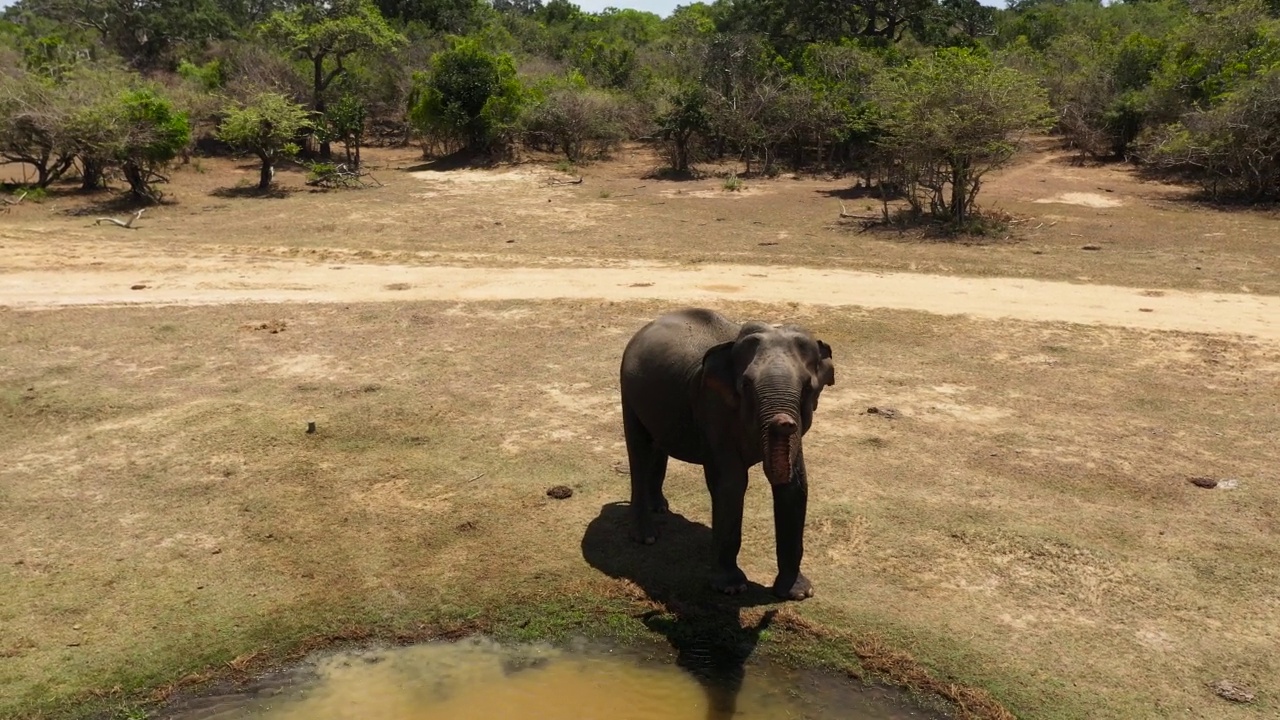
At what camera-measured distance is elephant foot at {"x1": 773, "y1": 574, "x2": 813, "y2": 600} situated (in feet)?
25.3

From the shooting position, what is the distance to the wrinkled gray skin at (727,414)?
6.29m

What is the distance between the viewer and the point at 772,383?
6258mm

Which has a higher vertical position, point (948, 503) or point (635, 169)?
point (635, 169)

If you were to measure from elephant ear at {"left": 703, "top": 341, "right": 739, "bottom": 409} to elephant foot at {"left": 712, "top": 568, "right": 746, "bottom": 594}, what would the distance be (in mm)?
1638

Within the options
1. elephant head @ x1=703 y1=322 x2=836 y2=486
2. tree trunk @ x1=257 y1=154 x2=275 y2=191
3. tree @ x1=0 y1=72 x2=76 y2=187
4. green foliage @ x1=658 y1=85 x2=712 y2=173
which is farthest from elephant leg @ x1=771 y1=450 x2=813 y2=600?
tree trunk @ x1=257 y1=154 x2=275 y2=191

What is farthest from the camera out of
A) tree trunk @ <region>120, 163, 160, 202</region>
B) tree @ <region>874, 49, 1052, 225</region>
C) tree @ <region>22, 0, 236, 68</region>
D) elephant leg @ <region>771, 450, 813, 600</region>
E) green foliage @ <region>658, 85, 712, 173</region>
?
tree @ <region>22, 0, 236, 68</region>

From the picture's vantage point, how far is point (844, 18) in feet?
181

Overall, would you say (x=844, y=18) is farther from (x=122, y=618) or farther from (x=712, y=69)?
(x=122, y=618)

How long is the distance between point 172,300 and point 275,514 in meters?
10.6

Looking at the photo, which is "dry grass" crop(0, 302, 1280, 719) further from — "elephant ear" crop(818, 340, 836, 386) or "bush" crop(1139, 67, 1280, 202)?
"bush" crop(1139, 67, 1280, 202)

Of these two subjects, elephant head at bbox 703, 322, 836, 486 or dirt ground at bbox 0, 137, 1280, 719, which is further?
dirt ground at bbox 0, 137, 1280, 719

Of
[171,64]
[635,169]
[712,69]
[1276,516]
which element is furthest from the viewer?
[171,64]

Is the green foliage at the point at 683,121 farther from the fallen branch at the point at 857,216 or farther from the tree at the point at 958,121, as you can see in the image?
the tree at the point at 958,121

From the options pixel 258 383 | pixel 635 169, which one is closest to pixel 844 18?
pixel 635 169
